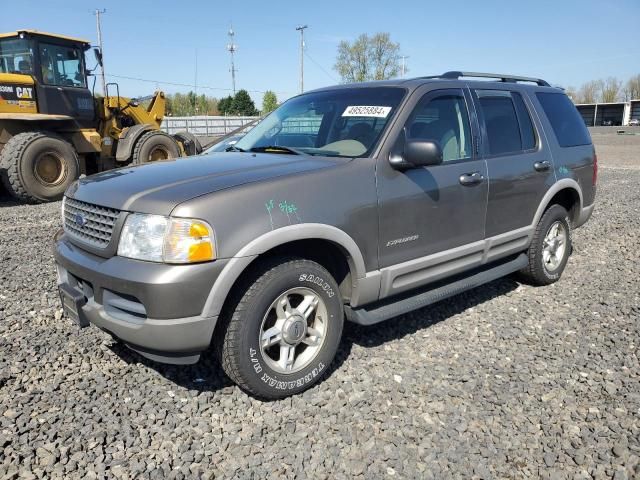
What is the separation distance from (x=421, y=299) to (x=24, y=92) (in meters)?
9.49

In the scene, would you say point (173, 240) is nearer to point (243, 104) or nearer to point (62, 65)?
point (62, 65)

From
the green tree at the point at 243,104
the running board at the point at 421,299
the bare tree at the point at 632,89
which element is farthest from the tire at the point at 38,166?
the bare tree at the point at 632,89

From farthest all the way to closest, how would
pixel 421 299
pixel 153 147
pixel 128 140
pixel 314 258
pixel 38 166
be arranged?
1. pixel 153 147
2. pixel 128 140
3. pixel 38 166
4. pixel 421 299
5. pixel 314 258

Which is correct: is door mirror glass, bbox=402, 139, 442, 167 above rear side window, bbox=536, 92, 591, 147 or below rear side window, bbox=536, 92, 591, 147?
below

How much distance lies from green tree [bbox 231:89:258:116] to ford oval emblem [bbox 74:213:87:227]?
6377 centimetres

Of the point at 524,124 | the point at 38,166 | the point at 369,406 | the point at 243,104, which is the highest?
the point at 243,104

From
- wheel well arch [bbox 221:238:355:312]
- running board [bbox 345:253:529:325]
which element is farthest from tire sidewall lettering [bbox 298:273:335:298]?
running board [bbox 345:253:529:325]

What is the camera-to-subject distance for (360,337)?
402 cm

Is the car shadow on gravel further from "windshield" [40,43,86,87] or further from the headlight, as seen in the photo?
"windshield" [40,43,86,87]

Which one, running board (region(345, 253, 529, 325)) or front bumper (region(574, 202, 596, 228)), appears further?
front bumper (region(574, 202, 596, 228))

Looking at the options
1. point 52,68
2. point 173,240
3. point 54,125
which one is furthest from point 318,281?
point 52,68

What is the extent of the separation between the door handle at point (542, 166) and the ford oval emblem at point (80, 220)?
12.1ft

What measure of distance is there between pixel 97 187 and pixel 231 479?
1903 millimetres

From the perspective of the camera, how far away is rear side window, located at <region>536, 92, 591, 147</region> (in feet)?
16.6
